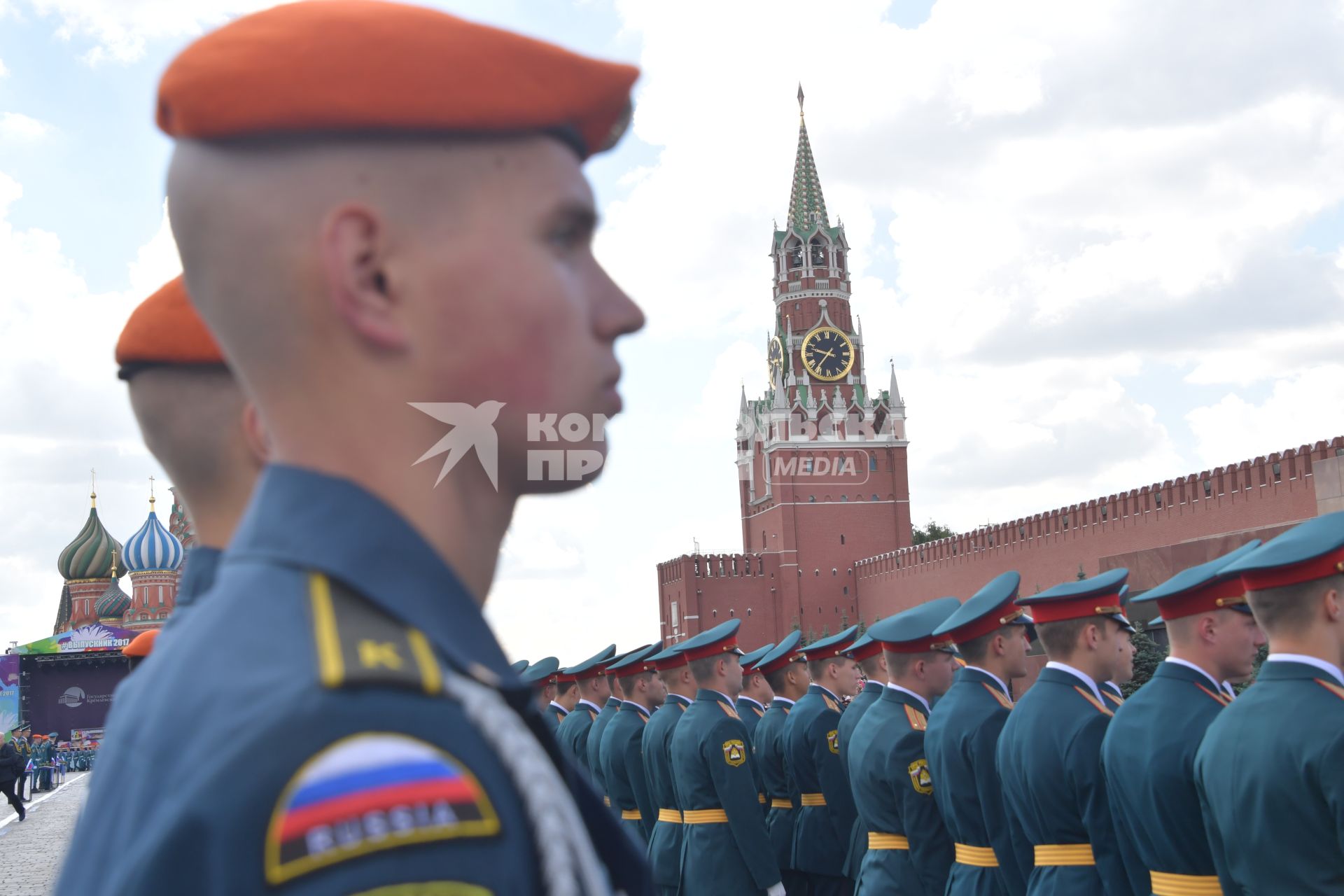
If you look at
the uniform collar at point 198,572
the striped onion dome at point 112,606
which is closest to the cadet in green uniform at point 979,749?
the uniform collar at point 198,572

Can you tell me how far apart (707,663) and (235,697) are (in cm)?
640

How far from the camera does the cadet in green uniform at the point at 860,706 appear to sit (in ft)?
20.8

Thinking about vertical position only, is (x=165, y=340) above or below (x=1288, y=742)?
Result: above

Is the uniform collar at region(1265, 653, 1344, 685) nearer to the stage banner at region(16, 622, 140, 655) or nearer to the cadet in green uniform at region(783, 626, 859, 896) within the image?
the cadet in green uniform at region(783, 626, 859, 896)

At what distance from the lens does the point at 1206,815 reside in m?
3.25

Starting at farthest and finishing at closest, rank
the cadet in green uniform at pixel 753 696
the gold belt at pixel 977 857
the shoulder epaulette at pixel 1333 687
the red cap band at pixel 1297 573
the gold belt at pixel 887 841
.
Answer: the cadet in green uniform at pixel 753 696, the gold belt at pixel 887 841, the gold belt at pixel 977 857, the red cap band at pixel 1297 573, the shoulder epaulette at pixel 1333 687

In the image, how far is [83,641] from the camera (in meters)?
38.1

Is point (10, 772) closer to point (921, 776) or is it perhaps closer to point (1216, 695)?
point (921, 776)

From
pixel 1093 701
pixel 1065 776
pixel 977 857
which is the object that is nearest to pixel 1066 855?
pixel 1065 776

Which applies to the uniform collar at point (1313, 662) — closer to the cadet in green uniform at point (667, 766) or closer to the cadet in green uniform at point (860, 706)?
the cadet in green uniform at point (860, 706)

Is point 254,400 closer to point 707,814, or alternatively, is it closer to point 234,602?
point 234,602

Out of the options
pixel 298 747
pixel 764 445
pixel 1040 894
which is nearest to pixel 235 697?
pixel 298 747

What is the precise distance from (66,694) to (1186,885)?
3945 cm
